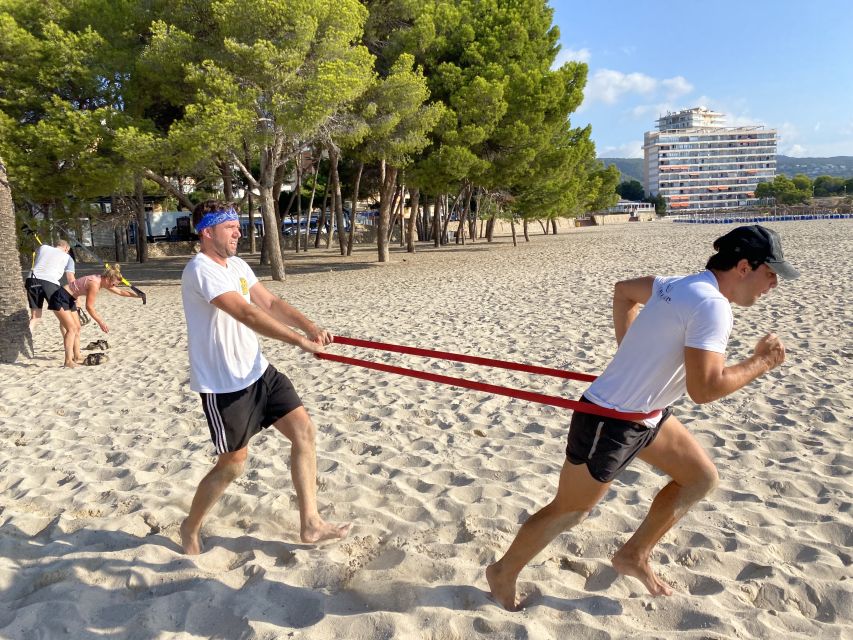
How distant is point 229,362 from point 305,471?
0.70m

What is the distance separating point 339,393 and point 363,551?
3016 mm

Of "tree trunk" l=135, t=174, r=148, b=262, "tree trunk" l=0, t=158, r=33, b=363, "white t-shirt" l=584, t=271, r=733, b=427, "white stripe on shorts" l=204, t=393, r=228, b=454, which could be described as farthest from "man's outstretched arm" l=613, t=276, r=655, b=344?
"tree trunk" l=135, t=174, r=148, b=262

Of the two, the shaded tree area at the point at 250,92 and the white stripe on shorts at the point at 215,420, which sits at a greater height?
the shaded tree area at the point at 250,92

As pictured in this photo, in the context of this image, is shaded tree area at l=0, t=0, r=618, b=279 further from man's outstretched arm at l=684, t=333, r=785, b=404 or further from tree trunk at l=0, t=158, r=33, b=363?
man's outstretched arm at l=684, t=333, r=785, b=404

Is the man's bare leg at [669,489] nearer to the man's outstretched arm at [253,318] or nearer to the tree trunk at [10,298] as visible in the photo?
the man's outstretched arm at [253,318]

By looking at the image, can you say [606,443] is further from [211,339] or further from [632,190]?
[632,190]

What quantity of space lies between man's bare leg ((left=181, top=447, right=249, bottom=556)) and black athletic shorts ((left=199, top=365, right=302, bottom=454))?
3.1 inches

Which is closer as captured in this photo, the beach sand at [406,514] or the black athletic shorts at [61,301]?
the beach sand at [406,514]

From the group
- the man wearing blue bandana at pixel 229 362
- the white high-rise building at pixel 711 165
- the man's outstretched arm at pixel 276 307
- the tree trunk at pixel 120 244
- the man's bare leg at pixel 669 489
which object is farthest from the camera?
the white high-rise building at pixel 711 165

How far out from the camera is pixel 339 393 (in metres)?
6.19

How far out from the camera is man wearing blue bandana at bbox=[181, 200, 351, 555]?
2.92 m

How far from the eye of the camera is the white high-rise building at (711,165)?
7274 inches

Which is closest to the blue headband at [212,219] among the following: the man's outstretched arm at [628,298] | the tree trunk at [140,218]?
the man's outstretched arm at [628,298]

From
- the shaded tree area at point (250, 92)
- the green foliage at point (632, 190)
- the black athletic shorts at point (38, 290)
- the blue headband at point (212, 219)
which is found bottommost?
the black athletic shorts at point (38, 290)
